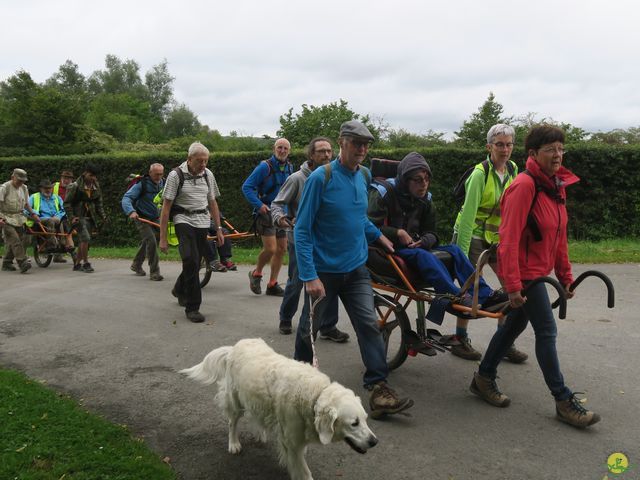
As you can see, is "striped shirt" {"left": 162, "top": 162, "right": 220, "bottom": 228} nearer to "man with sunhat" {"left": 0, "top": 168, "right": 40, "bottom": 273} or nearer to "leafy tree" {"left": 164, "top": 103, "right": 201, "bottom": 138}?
"man with sunhat" {"left": 0, "top": 168, "right": 40, "bottom": 273}

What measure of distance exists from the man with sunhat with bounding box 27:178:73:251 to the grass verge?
9336mm

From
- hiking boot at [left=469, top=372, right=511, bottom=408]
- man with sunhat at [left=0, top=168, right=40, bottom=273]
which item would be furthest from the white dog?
man with sunhat at [left=0, top=168, right=40, bottom=273]

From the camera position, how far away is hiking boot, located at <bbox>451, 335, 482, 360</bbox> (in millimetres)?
5711

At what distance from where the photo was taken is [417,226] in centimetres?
515

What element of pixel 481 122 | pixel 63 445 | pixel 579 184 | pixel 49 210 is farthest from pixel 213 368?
pixel 481 122

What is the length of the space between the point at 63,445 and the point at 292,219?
399 cm

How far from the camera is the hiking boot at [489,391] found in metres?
4.51

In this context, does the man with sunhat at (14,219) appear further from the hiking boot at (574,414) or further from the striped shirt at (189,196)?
the hiking boot at (574,414)

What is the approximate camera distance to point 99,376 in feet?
17.4

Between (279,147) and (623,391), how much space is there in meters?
5.42

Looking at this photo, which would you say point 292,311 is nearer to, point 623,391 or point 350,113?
point 623,391

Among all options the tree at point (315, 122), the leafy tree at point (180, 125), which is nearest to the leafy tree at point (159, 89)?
the leafy tree at point (180, 125)

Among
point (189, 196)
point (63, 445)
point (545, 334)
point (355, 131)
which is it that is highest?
point (355, 131)

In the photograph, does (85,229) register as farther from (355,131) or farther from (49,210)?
(355,131)
